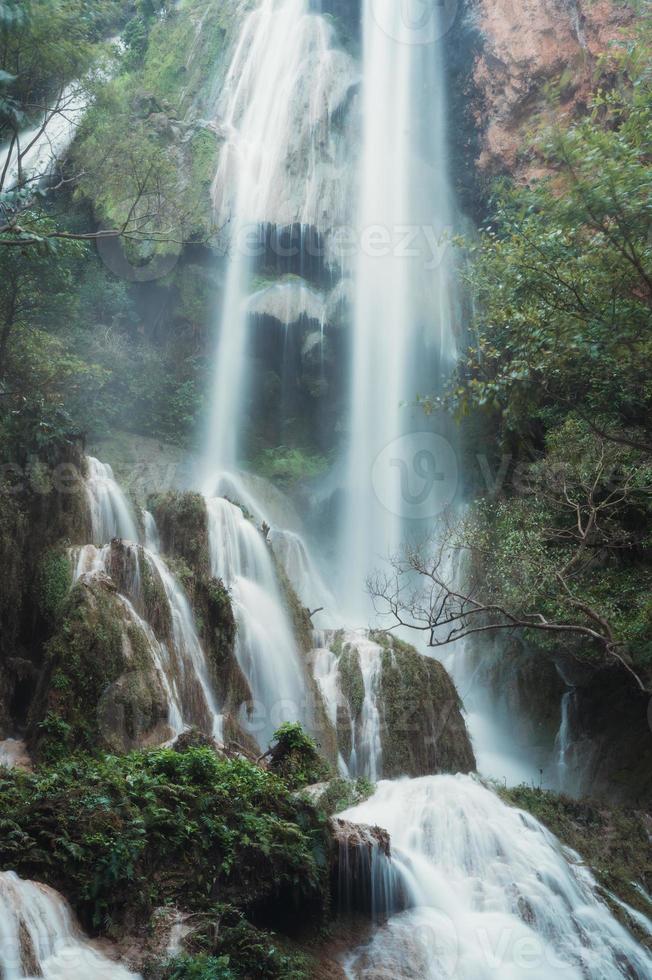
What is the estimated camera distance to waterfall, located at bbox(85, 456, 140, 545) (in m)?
13.0

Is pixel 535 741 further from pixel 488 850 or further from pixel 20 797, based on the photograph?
pixel 20 797

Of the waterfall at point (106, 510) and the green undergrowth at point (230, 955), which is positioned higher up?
the waterfall at point (106, 510)

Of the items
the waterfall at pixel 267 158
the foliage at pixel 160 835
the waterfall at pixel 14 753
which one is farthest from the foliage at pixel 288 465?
the foliage at pixel 160 835

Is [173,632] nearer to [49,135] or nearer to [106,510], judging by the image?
[106,510]

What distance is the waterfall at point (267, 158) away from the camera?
23.7 meters

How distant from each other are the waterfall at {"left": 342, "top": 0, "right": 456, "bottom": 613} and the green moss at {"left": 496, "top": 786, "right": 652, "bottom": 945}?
33.3ft

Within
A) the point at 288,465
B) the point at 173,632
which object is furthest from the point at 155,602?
the point at 288,465

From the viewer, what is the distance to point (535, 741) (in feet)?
51.8

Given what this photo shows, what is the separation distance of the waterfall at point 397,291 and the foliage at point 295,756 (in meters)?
11.4

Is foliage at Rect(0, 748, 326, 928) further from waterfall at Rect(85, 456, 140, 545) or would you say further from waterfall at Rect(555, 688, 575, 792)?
waterfall at Rect(555, 688, 575, 792)

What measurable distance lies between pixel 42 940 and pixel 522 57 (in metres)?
24.7

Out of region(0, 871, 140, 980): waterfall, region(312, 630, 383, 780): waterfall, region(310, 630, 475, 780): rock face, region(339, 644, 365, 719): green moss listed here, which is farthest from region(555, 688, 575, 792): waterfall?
region(0, 871, 140, 980): waterfall

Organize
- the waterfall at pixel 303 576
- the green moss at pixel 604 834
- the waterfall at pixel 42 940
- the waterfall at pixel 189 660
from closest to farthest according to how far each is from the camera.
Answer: the waterfall at pixel 42 940 → the green moss at pixel 604 834 → the waterfall at pixel 189 660 → the waterfall at pixel 303 576

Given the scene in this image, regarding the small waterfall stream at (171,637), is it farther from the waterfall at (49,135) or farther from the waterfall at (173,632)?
the waterfall at (49,135)
